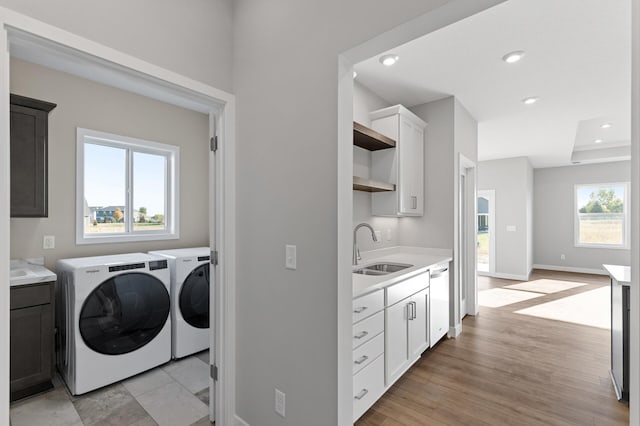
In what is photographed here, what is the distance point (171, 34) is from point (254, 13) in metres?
0.50

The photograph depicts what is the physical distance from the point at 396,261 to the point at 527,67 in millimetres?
2155

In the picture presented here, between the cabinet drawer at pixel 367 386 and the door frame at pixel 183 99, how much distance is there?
77 centimetres

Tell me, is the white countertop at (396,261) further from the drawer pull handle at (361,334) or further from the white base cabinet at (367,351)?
the drawer pull handle at (361,334)

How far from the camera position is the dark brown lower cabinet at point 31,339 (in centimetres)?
224

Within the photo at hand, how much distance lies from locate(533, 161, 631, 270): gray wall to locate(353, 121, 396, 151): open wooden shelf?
6865 mm

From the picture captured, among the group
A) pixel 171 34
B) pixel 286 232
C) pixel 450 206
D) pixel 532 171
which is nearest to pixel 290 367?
pixel 286 232

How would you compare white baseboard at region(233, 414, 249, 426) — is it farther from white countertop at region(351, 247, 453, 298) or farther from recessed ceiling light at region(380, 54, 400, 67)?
recessed ceiling light at region(380, 54, 400, 67)

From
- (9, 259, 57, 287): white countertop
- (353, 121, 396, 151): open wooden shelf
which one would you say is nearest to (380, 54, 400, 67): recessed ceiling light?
(353, 121, 396, 151): open wooden shelf

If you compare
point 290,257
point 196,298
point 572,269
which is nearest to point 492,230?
point 572,269

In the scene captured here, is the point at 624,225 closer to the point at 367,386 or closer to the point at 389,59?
the point at 389,59

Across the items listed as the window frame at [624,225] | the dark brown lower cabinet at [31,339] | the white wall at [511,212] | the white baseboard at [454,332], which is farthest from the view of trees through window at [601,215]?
the dark brown lower cabinet at [31,339]

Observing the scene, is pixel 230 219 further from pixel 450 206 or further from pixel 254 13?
pixel 450 206

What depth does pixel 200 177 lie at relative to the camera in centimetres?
398

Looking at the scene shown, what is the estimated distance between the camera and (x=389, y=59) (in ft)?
8.86
